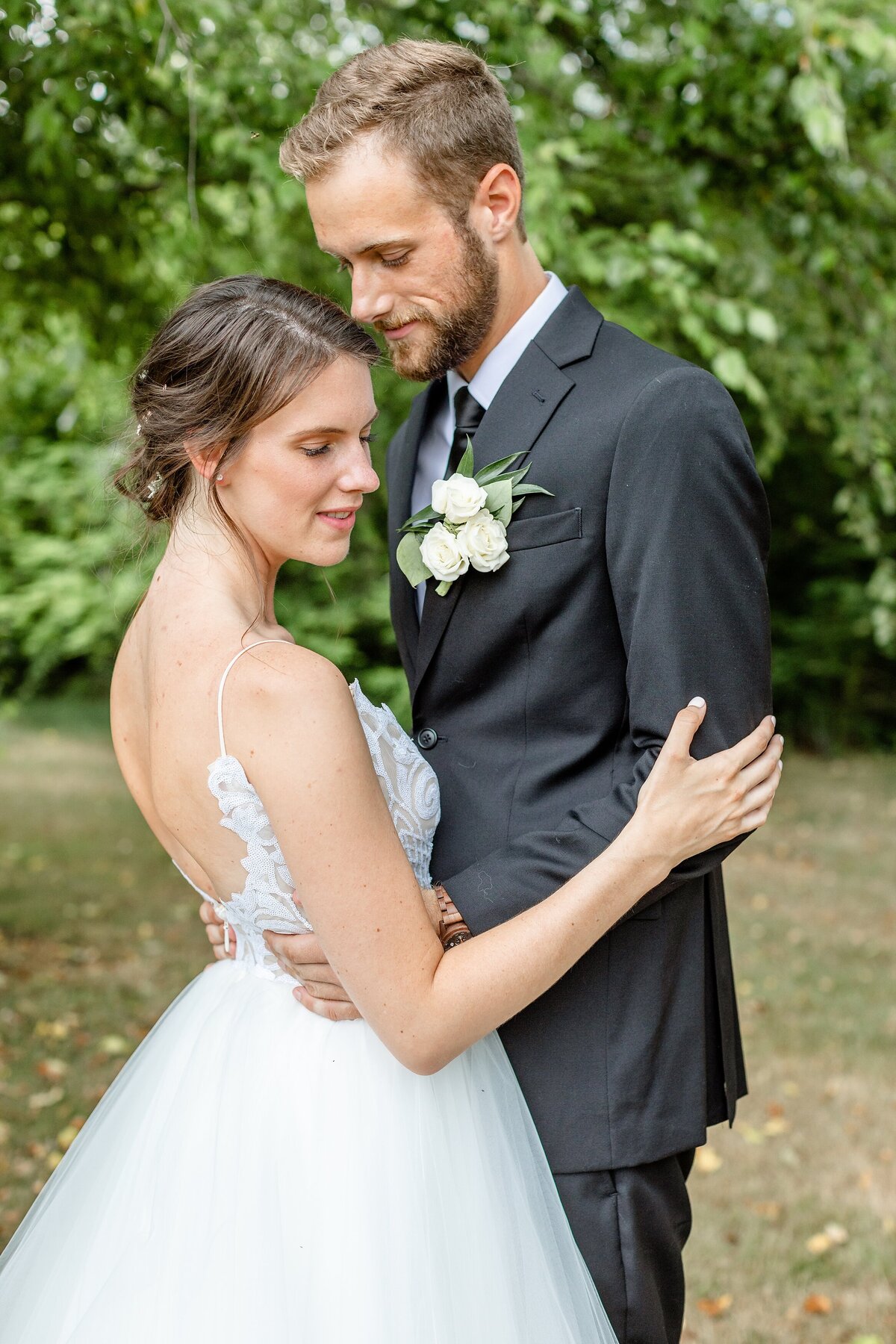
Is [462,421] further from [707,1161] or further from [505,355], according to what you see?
[707,1161]

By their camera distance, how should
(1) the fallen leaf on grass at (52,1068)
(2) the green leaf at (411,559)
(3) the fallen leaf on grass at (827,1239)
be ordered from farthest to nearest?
(1) the fallen leaf on grass at (52,1068), (3) the fallen leaf on grass at (827,1239), (2) the green leaf at (411,559)

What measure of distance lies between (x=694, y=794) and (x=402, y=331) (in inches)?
39.1

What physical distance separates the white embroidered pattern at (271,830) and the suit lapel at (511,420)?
18 centimetres

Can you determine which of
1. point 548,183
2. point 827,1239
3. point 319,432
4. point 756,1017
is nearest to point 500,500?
point 319,432

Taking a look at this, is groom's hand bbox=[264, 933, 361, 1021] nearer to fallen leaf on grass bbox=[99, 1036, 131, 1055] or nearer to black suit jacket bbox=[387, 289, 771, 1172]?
black suit jacket bbox=[387, 289, 771, 1172]

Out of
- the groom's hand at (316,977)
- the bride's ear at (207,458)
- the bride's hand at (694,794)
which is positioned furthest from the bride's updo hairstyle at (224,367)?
the bride's hand at (694,794)

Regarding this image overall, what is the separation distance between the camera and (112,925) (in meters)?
7.57

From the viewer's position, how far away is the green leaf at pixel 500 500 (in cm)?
200

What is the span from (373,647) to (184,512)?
16.4 ft

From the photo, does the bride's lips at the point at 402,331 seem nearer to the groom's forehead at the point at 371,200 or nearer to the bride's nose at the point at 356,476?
the groom's forehead at the point at 371,200

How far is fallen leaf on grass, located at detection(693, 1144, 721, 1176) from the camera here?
476 cm

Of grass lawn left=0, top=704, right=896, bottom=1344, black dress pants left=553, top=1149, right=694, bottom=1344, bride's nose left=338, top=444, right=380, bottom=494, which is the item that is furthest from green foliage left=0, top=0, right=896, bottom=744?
grass lawn left=0, top=704, right=896, bottom=1344

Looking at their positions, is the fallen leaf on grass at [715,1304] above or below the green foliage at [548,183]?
below

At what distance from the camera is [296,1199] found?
1772mm
